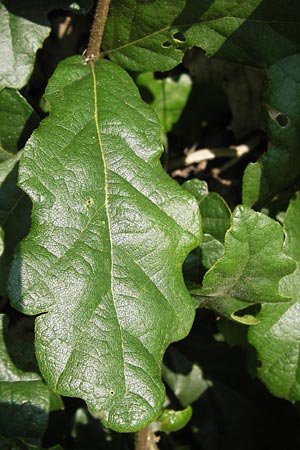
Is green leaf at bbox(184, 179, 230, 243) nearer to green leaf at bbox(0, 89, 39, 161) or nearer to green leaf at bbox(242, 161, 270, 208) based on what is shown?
green leaf at bbox(242, 161, 270, 208)

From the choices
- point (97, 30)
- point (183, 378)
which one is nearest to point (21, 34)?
point (97, 30)

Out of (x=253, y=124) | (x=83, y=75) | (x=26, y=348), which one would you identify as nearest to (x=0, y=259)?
(x=26, y=348)

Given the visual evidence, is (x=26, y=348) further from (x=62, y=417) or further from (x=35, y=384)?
(x=62, y=417)

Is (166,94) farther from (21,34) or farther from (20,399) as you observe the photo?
(20,399)

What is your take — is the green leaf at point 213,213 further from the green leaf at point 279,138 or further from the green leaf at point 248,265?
the green leaf at point 248,265

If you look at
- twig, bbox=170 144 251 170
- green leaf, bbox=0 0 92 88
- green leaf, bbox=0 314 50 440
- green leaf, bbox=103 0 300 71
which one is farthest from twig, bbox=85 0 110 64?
green leaf, bbox=0 314 50 440
